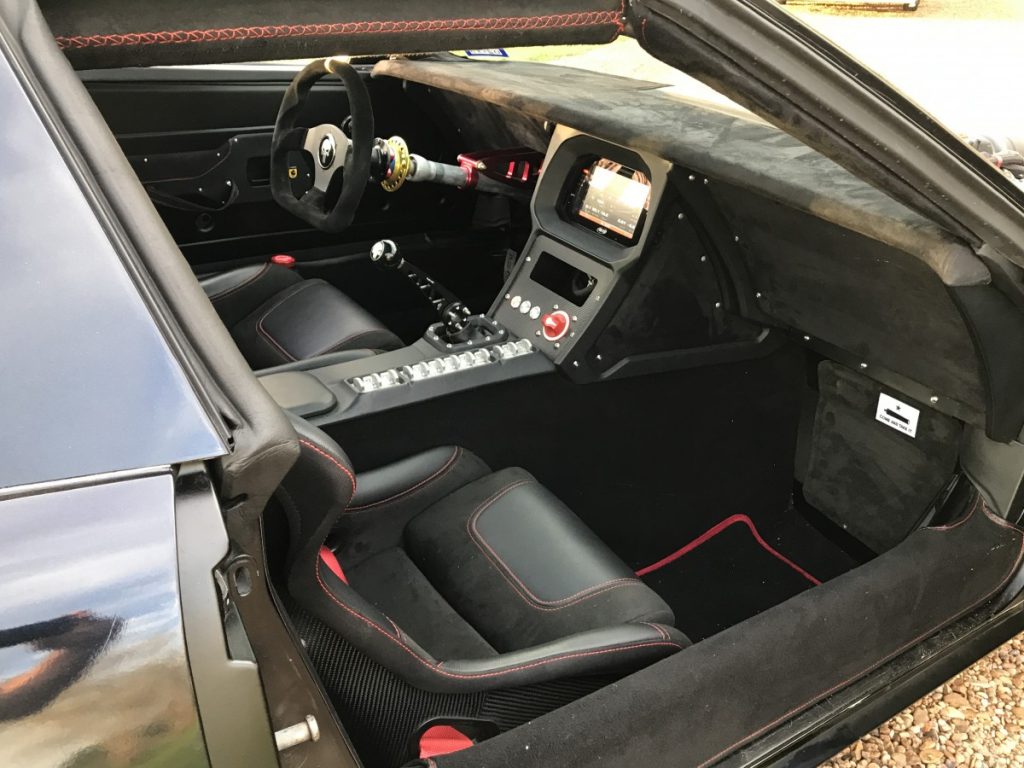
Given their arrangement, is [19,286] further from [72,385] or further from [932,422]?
[932,422]

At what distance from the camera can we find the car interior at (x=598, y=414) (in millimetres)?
1258

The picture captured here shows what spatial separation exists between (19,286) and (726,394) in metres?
1.79

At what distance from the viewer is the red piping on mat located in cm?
230

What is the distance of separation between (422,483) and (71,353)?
124cm

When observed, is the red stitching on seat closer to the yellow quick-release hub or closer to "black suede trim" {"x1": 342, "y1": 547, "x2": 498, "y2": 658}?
"black suede trim" {"x1": 342, "y1": 547, "x2": 498, "y2": 658}

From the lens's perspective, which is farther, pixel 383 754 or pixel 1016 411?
pixel 1016 411

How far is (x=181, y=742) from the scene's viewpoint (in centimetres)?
71

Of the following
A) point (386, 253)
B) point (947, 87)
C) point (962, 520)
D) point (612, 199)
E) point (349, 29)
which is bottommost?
point (962, 520)

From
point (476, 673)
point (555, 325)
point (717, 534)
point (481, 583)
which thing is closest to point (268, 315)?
point (555, 325)

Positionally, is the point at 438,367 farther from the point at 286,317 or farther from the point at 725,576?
the point at 725,576

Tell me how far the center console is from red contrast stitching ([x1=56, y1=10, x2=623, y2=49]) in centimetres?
100

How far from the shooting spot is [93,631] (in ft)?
2.20

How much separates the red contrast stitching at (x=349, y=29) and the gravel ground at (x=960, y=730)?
1.43m

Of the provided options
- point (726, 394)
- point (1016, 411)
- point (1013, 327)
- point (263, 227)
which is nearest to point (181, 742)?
point (1013, 327)
